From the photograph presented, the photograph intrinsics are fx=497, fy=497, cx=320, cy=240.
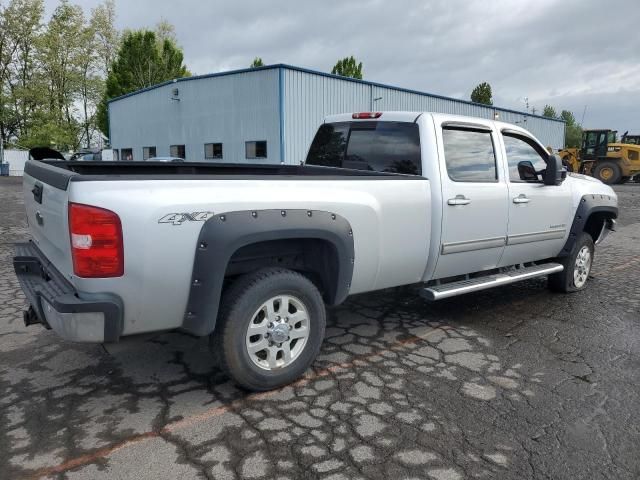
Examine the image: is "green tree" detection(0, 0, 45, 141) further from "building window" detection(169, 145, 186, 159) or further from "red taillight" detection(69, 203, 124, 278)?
"red taillight" detection(69, 203, 124, 278)

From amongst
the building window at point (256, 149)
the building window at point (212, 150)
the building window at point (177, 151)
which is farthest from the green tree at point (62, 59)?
the building window at point (256, 149)

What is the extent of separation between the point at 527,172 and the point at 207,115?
19975 millimetres

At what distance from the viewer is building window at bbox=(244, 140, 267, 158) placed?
20250 millimetres

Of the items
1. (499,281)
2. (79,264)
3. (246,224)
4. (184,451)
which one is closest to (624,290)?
(499,281)

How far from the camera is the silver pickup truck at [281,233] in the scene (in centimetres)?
→ 258

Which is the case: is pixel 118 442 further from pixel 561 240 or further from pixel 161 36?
pixel 161 36

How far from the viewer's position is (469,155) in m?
4.44

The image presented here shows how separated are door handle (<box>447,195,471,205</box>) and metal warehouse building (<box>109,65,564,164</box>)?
50.4 ft

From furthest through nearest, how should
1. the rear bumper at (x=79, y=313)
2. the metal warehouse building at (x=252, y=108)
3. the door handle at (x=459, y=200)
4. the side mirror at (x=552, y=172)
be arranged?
the metal warehouse building at (x=252, y=108), the side mirror at (x=552, y=172), the door handle at (x=459, y=200), the rear bumper at (x=79, y=313)

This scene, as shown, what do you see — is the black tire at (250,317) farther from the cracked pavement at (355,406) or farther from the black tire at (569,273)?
the black tire at (569,273)

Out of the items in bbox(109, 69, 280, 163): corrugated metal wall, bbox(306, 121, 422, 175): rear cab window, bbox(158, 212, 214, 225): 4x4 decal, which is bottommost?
bbox(158, 212, 214, 225): 4x4 decal

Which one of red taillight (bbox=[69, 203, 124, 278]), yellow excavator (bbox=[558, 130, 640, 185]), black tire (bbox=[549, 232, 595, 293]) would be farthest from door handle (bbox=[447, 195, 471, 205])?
yellow excavator (bbox=[558, 130, 640, 185])

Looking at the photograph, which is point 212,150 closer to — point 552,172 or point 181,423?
point 552,172

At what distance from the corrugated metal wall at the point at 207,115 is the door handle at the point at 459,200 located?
15.5m
